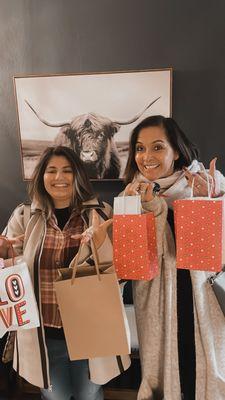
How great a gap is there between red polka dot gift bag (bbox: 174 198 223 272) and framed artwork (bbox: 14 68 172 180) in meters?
0.93

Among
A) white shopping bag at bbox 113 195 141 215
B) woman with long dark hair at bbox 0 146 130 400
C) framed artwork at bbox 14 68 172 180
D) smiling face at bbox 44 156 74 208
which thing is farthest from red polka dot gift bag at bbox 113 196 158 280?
framed artwork at bbox 14 68 172 180

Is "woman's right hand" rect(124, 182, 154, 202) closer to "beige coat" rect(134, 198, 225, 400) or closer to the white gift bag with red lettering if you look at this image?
"beige coat" rect(134, 198, 225, 400)

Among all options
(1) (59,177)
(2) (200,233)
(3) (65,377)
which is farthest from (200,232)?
(3) (65,377)

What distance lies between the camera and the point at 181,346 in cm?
114

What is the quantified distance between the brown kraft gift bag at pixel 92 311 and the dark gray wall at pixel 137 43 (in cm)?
105

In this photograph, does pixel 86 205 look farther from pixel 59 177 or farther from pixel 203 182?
pixel 203 182

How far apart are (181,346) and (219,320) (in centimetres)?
18

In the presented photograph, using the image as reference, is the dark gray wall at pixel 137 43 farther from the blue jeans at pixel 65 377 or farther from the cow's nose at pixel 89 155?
the blue jeans at pixel 65 377

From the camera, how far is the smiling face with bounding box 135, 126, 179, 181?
43.2 inches

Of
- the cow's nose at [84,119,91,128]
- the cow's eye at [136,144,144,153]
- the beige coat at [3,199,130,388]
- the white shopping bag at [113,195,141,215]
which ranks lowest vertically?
the beige coat at [3,199,130,388]

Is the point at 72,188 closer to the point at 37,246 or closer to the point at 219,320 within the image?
the point at 37,246

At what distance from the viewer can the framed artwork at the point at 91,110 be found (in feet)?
5.67

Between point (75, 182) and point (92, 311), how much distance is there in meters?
0.45

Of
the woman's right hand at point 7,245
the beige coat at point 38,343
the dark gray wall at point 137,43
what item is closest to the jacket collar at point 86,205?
the beige coat at point 38,343
